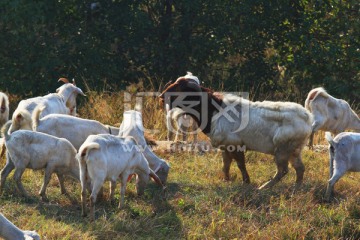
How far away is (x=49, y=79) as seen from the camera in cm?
1557

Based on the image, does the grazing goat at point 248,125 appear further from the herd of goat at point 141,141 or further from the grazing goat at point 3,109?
the grazing goat at point 3,109

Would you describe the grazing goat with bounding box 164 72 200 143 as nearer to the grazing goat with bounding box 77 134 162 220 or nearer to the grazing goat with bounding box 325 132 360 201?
the grazing goat with bounding box 77 134 162 220

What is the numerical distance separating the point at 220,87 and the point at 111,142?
23.3 feet

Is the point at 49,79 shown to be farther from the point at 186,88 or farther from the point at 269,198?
the point at 269,198

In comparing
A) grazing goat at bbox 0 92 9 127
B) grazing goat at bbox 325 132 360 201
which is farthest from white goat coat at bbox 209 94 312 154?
grazing goat at bbox 0 92 9 127

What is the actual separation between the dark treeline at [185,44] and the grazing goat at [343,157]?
221 inches

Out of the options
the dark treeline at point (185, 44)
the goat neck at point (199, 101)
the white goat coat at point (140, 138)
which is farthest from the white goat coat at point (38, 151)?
the dark treeline at point (185, 44)

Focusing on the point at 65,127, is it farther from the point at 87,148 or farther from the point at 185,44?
the point at 185,44

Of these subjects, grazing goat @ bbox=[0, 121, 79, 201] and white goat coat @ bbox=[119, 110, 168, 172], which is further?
white goat coat @ bbox=[119, 110, 168, 172]

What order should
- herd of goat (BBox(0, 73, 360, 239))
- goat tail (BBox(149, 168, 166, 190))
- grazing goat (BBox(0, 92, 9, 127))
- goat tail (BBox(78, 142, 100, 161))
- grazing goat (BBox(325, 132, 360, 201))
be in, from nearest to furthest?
1. goat tail (BBox(78, 142, 100, 161))
2. herd of goat (BBox(0, 73, 360, 239))
3. goat tail (BBox(149, 168, 166, 190))
4. grazing goat (BBox(325, 132, 360, 201))
5. grazing goat (BBox(0, 92, 9, 127))

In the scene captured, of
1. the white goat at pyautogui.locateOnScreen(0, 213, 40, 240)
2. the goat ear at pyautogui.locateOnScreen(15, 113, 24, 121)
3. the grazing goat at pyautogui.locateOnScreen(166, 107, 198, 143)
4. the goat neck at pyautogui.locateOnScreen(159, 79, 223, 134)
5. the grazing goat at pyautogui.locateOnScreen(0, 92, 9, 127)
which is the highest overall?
the goat neck at pyautogui.locateOnScreen(159, 79, 223, 134)

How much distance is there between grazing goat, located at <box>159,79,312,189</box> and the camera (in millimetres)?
10656

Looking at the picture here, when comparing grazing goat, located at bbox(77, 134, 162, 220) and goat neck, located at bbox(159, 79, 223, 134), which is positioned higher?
goat neck, located at bbox(159, 79, 223, 134)

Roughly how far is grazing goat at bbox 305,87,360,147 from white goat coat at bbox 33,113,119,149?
376 cm
